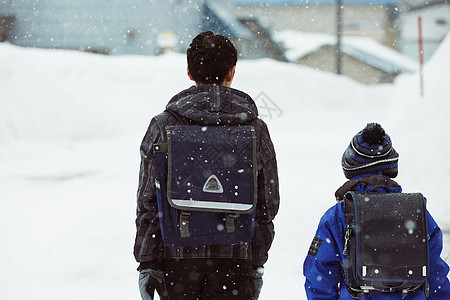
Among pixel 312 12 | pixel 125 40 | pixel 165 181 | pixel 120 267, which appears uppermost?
pixel 312 12

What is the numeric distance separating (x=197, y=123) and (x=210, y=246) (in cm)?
44

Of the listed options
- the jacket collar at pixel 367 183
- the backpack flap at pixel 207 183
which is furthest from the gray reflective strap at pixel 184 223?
the jacket collar at pixel 367 183

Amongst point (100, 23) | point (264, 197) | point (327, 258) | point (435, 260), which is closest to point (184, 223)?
point (264, 197)

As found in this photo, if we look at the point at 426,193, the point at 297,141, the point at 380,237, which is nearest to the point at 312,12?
the point at 297,141

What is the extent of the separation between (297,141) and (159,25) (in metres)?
17.3

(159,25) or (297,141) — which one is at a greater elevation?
(159,25)

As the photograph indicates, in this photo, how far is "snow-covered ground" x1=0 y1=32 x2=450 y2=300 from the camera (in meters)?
4.84

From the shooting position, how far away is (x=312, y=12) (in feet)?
178

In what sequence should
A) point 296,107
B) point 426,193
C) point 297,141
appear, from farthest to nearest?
point 296,107
point 297,141
point 426,193

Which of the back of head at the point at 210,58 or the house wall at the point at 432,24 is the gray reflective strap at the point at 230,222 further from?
the house wall at the point at 432,24

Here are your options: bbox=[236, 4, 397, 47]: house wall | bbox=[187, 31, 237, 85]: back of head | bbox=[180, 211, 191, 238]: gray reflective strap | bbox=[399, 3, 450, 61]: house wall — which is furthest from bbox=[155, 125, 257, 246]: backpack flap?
bbox=[236, 4, 397, 47]: house wall

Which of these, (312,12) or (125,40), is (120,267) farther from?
(312,12)

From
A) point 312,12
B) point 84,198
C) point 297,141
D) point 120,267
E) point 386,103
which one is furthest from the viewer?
point 312,12

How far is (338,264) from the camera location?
7.00 feet
